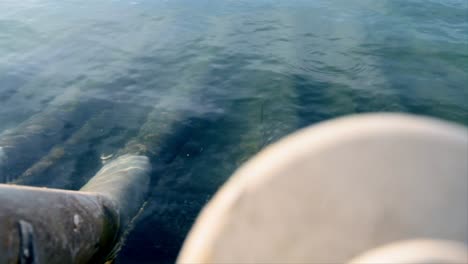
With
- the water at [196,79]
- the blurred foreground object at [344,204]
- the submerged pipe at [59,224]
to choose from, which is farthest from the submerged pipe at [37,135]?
the blurred foreground object at [344,204]

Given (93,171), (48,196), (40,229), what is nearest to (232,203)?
(40,229)

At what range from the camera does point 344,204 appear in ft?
3.61

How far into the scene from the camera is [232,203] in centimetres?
111

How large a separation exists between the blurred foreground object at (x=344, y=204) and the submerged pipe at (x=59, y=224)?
7.68ft

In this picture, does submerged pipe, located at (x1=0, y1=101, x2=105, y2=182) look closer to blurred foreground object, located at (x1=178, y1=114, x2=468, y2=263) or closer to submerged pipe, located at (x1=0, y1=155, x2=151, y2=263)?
submerged pipe, located at (x1=0, y1=155, x2=151, y2=263)

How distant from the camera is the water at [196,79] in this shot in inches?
249

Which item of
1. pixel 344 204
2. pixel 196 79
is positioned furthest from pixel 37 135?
pixel 344 204

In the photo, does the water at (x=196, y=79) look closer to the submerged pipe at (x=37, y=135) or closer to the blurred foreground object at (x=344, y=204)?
the submerged pipe at (x=37, y=135)

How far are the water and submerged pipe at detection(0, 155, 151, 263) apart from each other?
0.54m

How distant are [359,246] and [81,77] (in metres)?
8.93

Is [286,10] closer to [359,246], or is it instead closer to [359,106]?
[359,106]

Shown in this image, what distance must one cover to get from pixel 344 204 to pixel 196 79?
26.4ft

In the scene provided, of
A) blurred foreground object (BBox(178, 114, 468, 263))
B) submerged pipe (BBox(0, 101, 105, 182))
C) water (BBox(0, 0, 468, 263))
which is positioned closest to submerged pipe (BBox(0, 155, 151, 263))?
water (BBox(0, 0, 468, 263))

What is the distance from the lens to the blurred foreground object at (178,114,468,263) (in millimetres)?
1077
